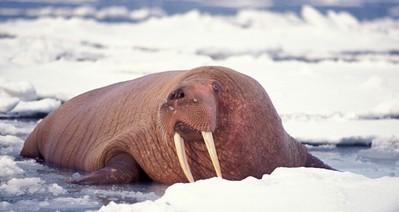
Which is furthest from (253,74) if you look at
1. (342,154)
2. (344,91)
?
(342,154)

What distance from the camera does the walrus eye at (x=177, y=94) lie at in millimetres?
5262

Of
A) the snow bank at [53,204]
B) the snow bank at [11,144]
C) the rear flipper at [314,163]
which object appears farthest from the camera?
the snow bank at [11,144]

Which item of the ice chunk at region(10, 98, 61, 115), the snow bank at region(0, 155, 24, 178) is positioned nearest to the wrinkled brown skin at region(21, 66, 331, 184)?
the snow bank at region(0, 155, 24, 178)

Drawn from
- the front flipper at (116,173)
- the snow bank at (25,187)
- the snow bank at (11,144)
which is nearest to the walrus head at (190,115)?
the front flipper at (116,173)

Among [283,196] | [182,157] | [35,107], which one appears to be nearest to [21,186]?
[182,157]

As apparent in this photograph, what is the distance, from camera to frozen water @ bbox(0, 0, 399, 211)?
4664 millimetres

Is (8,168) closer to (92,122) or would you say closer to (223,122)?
(92,122)

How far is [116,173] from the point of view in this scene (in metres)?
5.80

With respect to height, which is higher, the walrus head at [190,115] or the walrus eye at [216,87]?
the walrus eye at [216,87]

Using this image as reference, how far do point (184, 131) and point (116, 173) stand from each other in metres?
0.69

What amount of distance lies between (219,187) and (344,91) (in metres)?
6.45

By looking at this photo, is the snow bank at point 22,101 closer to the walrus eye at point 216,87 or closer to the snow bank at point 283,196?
the walrus eye at point 216,87

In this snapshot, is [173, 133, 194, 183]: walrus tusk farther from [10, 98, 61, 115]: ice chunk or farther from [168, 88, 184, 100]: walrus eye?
[10, 98, 61, 115]: ice chunk

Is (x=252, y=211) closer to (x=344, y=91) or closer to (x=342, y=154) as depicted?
(x=342, y=154)
